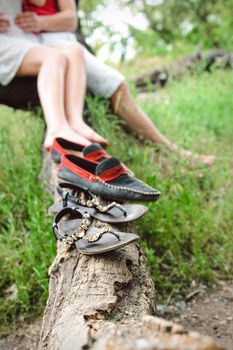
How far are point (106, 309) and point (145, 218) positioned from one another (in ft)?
4.73

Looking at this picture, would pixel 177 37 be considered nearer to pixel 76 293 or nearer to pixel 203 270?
pixel 203 270

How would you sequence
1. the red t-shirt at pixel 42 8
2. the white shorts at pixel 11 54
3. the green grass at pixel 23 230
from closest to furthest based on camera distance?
the green grass at pixel 23 230 → the white shorts at pixel 11 54 → the red t-shirt at pixel 42 8

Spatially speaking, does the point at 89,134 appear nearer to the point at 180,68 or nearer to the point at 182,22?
the point at 180,68

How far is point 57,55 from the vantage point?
10.3ft

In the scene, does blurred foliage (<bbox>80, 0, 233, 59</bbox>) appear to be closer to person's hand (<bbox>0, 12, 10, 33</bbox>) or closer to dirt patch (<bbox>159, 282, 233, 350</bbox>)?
person's hand (<bbox>0, 12, 10, 33</bbox>)

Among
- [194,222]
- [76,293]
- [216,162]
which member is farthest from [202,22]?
[76,293]

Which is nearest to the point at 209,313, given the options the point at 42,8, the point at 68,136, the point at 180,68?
the point at 68,136

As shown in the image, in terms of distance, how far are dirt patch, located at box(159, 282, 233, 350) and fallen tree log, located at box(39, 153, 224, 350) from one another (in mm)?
728

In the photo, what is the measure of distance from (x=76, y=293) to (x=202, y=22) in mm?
9645

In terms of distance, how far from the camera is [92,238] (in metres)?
1.77

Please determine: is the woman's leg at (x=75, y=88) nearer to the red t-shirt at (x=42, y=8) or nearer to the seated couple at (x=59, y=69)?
the seated couple at (x=59, y=69)

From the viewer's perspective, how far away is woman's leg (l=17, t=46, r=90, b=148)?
9.28ft

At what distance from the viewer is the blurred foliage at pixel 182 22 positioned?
10.0 metres

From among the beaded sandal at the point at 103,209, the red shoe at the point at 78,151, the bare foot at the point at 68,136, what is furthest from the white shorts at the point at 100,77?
the beaded sandal at the point at 103,209
